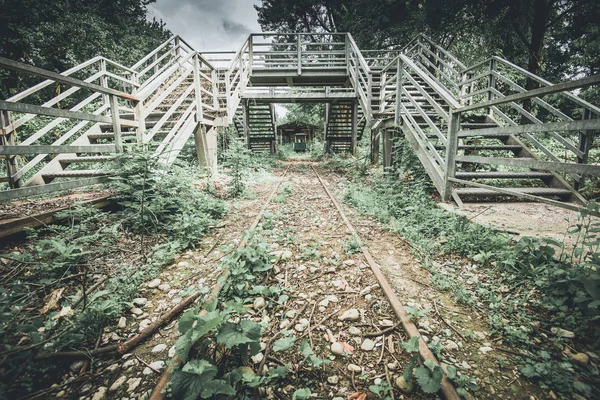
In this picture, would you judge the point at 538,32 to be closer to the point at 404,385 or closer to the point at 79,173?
the point at 404,385

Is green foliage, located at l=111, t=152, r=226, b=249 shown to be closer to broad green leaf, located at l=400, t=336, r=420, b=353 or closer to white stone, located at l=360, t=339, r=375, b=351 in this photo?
white stone, located at l=360, t=339, r=375, b=351

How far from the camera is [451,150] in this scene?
4023 mm

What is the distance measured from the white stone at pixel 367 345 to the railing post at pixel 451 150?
3172mm

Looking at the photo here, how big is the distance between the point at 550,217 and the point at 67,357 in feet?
17.0

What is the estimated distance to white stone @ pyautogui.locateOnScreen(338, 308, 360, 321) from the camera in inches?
81.3

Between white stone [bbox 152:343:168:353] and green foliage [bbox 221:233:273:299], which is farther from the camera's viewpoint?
green foliage [bbox 221:233:273:299]

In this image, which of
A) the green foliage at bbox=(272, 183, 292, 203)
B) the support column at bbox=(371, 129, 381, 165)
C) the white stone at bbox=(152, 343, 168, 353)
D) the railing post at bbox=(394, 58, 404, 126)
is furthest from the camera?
the support column at bbox=(371, 129, 381, 165)

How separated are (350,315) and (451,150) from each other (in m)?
3.24

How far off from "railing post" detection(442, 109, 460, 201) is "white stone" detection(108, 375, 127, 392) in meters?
4.45

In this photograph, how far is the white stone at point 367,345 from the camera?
1.78 m

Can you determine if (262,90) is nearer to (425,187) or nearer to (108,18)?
(425,187)

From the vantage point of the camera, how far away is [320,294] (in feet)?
7.88

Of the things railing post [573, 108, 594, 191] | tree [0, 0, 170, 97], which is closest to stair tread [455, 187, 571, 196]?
railing post [573, 108, 594, 191]

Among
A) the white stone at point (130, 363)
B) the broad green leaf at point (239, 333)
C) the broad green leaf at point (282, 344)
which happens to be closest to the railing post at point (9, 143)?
the white stone at point (130, 363)
